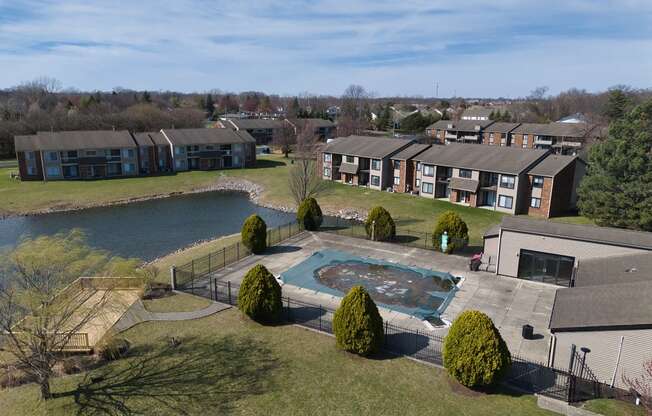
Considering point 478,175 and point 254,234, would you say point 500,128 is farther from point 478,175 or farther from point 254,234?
point 254,234

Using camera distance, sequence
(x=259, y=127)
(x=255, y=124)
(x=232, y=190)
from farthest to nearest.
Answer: (x=255, y=124) < (x=259, y=127) < (x=232, y=190)

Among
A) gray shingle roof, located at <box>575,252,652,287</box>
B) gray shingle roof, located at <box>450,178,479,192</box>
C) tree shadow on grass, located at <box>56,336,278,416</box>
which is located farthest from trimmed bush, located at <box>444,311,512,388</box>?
gray shingle roof, located at <box>450,178,479,192</box>

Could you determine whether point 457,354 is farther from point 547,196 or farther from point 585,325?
point 547,196

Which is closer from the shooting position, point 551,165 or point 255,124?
point 551,165

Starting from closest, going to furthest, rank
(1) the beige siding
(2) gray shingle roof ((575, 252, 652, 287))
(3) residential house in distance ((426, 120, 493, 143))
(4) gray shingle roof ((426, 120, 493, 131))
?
(1) the beige siding
(2) gray shingle roof ((575, 252, 652, 287))
(4) gray shingle roof ((426, 120, 493, 131))
(3) residential house in distance ((426, 120, 493, 143))

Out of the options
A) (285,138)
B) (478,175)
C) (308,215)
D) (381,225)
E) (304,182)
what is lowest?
(381,225)

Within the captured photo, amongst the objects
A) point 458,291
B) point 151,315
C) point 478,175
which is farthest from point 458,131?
point 151,315

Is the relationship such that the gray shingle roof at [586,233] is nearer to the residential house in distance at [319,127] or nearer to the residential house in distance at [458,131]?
the residential house in distance at [458,131]

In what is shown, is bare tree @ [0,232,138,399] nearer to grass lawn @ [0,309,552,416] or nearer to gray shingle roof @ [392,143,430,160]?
grass lawn @ [0,309,552,416]
